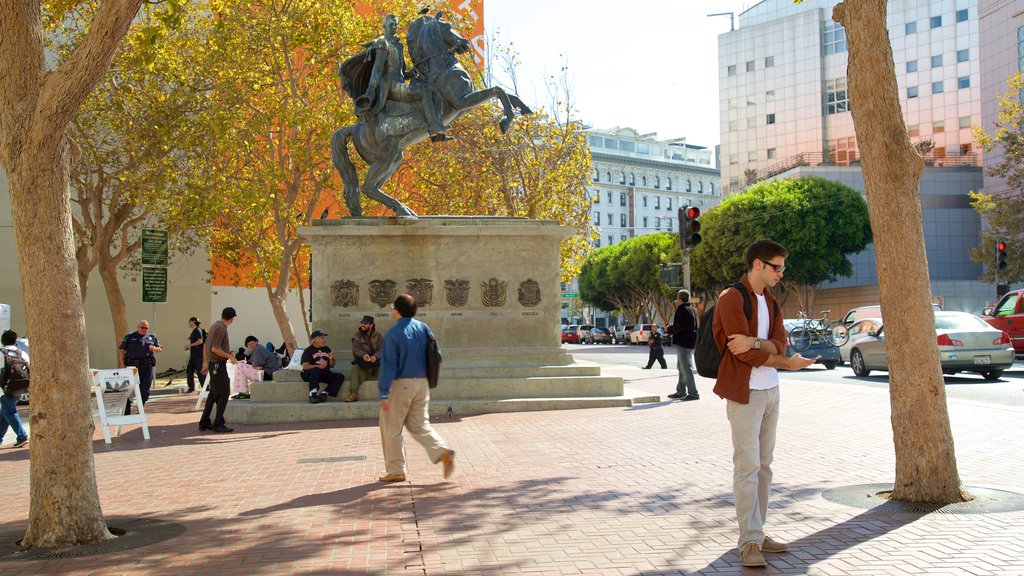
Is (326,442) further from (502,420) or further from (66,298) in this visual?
(66,298)

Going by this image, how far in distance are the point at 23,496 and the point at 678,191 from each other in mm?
124787

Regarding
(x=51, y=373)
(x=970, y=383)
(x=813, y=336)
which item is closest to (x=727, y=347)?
(x=51, y=373)

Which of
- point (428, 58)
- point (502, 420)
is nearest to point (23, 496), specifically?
point (502, 420)

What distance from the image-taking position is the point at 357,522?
22.3 feet

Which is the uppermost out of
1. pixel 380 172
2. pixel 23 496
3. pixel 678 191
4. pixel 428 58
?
pixel 678 191

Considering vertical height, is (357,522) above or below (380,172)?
below

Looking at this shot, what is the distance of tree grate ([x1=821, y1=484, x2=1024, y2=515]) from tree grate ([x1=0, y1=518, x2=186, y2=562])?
4862 millimetres

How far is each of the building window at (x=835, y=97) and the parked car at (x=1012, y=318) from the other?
165 ft

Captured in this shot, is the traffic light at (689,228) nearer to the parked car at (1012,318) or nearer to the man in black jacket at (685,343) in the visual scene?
the man in black jacket at (685,343)

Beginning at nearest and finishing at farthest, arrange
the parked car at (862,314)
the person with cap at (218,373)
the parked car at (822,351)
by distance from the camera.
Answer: the person with cap at (218,373)
the parked car at (822,351)
the parked car at (862,314)

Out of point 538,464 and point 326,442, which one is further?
point 326,442

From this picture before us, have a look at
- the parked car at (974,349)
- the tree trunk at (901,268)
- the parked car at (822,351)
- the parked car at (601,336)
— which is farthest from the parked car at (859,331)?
the parked car at (601,336)

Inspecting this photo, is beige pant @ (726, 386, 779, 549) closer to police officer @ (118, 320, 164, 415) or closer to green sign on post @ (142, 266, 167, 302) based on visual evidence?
police officer @ (118, 320, 164, 415)

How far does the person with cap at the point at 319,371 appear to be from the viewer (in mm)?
13977
